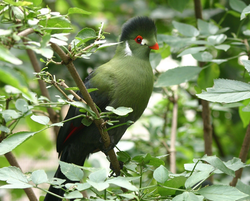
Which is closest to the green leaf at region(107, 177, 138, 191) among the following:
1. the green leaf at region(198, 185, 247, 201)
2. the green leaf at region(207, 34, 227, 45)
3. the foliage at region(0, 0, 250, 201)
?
the foliage at region(0, 0, 250, 201)

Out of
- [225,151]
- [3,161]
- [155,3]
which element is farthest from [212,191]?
[155,3]

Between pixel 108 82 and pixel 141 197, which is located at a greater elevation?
pixel 108 82

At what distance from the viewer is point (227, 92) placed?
897mm

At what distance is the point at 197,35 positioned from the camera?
143cm

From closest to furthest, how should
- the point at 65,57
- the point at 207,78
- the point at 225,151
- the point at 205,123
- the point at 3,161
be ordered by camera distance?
1. the point at 65,57
2. the point at 207,78
3. the point at 205,123
4. the point at 3,161
5. the point at 225,151

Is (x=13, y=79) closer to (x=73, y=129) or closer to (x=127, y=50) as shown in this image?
(x=73, y=129)

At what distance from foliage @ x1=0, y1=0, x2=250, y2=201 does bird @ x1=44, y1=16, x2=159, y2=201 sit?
7cm

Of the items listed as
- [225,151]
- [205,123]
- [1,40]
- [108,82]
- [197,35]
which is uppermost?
[1,40]

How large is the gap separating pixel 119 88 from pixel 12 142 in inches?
25.1

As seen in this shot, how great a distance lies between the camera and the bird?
4.74 ft

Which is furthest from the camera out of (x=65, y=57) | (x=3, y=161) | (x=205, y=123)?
(x=3, y=161)

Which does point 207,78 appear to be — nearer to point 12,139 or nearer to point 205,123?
point 205,123

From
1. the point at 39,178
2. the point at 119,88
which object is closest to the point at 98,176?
the point at 39,178

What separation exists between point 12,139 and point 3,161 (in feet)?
4.21
